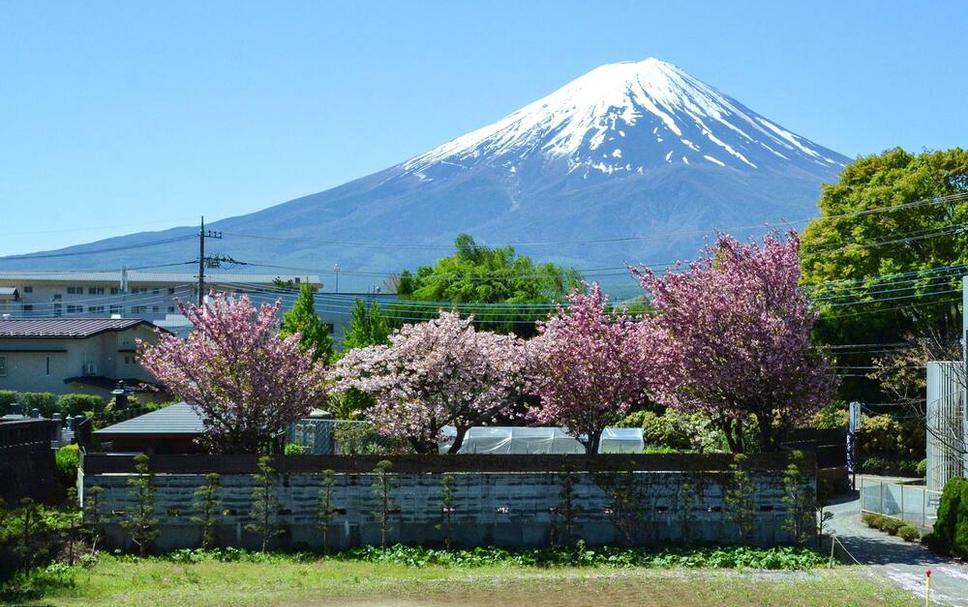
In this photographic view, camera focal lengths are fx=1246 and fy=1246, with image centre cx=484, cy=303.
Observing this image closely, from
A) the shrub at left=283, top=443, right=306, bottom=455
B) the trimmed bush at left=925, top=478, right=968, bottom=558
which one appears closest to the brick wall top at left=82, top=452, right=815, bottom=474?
the trimmed bush at left=925, top=478, right=968, bottom=558

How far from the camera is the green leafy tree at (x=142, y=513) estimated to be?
25.3 m

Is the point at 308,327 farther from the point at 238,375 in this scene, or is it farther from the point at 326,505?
the point at 326,505

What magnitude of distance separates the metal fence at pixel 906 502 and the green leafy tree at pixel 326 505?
13.5 metres

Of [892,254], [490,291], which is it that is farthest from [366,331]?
[892,254]

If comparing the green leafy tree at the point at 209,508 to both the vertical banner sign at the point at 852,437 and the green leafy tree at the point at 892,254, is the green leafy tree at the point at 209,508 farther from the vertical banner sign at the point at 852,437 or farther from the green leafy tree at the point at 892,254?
the green leafy tree at the point at 892,254

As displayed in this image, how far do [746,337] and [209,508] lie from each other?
12045 mm

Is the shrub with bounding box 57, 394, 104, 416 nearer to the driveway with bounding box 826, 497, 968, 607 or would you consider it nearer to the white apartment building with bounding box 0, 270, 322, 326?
the driveway with bounding box 826, 497, 968, 607

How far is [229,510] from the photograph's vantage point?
85.1 feet

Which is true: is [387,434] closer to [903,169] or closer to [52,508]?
[52,508]

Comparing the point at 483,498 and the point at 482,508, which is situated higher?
the point at 483,498

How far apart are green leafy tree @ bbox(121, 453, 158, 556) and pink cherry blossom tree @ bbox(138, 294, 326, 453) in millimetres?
2945

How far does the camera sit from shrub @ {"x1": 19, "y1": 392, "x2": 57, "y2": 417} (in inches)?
1911

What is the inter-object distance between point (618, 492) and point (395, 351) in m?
6.77

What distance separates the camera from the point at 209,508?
25609 millimetres
